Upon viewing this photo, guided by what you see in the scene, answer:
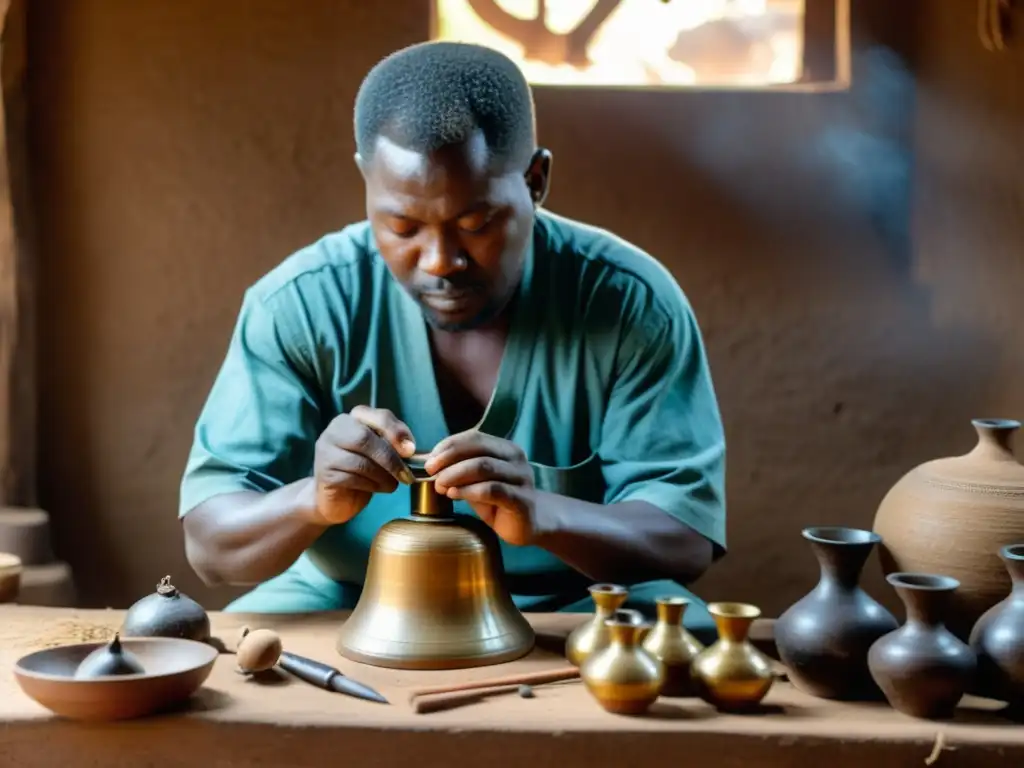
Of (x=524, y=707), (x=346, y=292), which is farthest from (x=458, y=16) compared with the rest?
(x=524, y=707)

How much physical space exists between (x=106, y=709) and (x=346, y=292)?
125cm

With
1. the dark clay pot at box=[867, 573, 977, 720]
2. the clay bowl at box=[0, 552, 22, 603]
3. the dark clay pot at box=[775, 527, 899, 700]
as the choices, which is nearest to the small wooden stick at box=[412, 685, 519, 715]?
the dark clay pot at box=[775, 527, 899, 700]

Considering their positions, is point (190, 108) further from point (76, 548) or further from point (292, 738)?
point (292, 738)

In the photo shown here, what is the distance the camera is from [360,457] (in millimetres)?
2510

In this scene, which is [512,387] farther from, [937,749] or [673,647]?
[937,749]

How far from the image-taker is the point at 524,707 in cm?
229

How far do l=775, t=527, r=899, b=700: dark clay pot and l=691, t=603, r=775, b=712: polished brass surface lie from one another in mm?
84

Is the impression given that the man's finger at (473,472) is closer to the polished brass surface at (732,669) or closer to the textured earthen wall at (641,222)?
the polished brass surface at (732,669)

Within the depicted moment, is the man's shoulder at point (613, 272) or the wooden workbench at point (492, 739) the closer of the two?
the wooden workbench at point (492, 739)

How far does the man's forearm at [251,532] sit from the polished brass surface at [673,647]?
78 centimetres

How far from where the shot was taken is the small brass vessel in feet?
7.80

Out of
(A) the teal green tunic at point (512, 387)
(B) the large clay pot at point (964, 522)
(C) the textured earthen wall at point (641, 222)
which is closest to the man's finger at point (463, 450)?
(A) the teal green tunic at point (512, 387)

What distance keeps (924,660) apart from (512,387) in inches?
47.0

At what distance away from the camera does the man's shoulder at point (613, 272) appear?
3.10 meters
